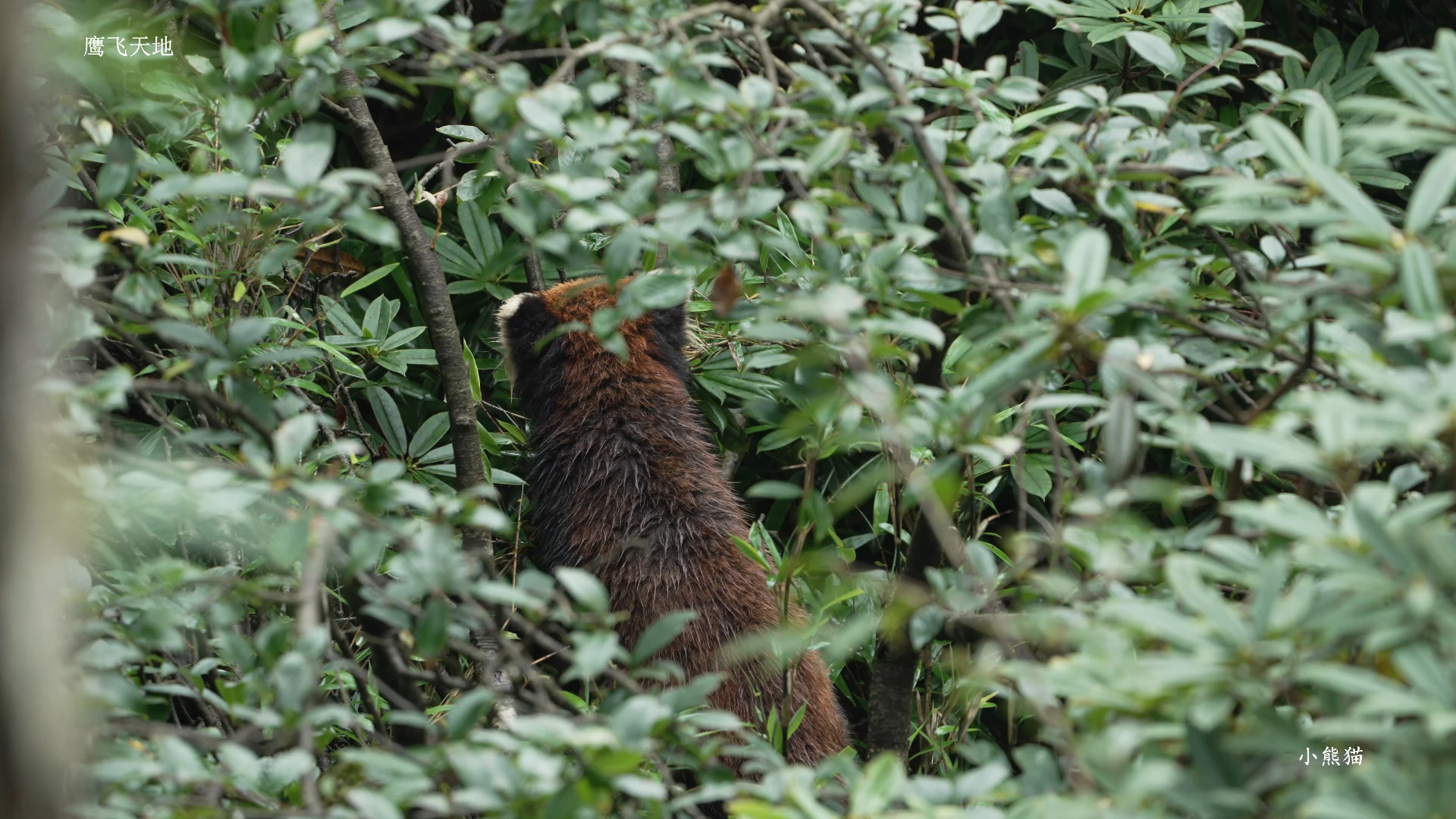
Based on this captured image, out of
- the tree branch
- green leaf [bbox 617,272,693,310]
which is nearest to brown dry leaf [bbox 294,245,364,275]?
the tree branch

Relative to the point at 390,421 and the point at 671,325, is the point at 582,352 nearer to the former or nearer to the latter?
the point at 671,325

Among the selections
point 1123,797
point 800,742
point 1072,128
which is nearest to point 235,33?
point 1072,128

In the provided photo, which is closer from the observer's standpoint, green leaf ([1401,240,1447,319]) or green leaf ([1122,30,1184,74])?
green leaf ([1401,240,1447,319])

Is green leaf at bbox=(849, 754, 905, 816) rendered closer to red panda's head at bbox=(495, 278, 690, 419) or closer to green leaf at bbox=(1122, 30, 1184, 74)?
green leaf at bbox=(1122, 30, 1184, 74)

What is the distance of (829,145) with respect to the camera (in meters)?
1.47

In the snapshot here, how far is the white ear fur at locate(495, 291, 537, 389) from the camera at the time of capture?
3631mm

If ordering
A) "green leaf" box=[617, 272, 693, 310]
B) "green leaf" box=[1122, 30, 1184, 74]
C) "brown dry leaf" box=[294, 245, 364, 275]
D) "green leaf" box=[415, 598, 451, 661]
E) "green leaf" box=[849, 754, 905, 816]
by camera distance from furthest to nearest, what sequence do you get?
"brown dry leaf" box=[294, 245, 364, 275] < "green leaf" box=[1122, 30, 1184, 74] < "green leaf" box=[617, 272, 693, 310] < "green leaf" box=[415, 598, 451, 661] < "green leaf" box=[849, 754, 905, 816]

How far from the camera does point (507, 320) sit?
3670 mm

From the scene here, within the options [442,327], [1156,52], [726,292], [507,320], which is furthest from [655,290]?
[507,320]

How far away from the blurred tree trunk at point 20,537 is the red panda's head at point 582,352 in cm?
231

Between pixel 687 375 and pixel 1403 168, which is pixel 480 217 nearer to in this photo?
pixel 687 375

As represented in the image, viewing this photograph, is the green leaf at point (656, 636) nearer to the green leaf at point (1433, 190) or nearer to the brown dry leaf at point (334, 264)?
the green leaf at point (1433, 190)

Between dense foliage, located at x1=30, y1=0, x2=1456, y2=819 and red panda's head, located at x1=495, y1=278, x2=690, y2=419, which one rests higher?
dense foliage, located at x1=30, y1=0, x2=1456, y2=819

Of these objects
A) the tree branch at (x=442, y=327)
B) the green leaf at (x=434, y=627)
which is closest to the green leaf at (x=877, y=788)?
the green leaf at (x=434, y=627)
